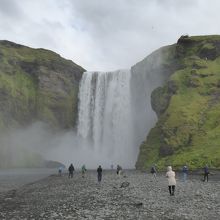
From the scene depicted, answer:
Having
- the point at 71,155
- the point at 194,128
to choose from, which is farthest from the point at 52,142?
the point at 194,128

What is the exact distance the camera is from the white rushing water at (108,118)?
12256 centimetres

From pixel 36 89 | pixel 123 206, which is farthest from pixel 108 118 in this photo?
pixel 123 206

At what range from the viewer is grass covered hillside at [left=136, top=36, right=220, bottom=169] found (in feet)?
241

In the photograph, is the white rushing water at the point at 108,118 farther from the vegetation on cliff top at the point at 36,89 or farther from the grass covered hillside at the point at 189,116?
the grass covered hillside at the point at 189,116

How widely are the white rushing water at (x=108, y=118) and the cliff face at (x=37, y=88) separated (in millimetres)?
9188

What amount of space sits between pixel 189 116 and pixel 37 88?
269 feet

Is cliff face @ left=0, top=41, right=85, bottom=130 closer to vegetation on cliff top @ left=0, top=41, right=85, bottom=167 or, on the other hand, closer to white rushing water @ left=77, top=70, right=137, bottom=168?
vegetation on cliff top @ left=0, top=41, right=85, bottom=167

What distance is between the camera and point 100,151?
129000 millimetres

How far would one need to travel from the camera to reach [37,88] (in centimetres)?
15450

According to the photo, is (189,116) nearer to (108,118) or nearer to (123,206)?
(108,118)

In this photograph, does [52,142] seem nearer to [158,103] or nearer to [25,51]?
[25,51]

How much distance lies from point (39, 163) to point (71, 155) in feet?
61.0

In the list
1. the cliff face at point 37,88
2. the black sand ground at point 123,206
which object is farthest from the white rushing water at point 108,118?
the black sand ground at point 123,206

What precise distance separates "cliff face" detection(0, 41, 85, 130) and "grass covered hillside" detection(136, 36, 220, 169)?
52388 mm
